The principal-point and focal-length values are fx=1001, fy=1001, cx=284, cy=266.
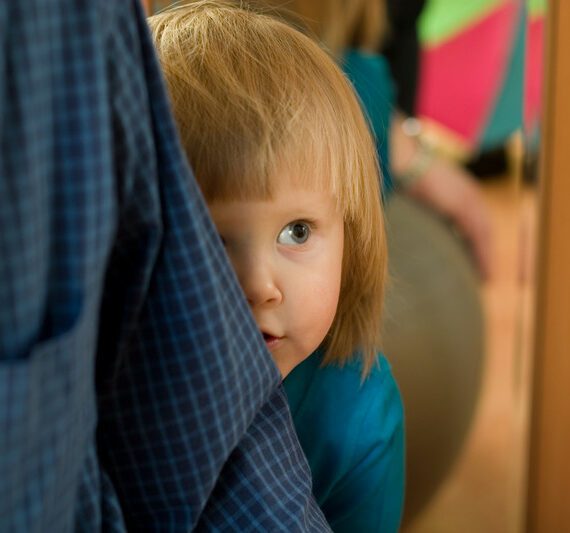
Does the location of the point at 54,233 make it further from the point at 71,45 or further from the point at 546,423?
the point at 546,423

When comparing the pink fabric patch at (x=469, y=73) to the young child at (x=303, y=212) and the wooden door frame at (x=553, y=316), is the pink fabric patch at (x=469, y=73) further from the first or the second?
the young child at (x=303, y=212)

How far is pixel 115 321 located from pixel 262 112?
181 mm

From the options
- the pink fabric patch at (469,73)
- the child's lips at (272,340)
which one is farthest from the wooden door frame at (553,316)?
the pink fabric patch at (469,73)

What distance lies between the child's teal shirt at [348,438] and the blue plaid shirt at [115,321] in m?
0.15

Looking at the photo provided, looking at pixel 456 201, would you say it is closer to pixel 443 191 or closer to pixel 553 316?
pixel 443 191

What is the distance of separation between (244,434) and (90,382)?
0.37ft

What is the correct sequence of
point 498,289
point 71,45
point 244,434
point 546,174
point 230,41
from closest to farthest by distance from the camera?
1. point 71,45
2. point 244,434
3. point 230,41
4. point 546,174
5. point 498,289

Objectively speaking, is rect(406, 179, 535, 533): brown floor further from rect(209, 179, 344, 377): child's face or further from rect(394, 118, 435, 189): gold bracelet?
rect(209, 179, 344, 377): child's face

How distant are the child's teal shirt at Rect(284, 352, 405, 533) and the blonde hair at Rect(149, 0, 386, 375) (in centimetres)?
9

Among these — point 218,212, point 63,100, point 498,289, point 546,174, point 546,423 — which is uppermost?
point 63,100

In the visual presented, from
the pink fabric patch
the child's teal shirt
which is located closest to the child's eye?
the child's teal shirt

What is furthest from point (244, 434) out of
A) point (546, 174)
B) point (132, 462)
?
point (546, 174)

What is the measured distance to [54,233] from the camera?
42 centimetres

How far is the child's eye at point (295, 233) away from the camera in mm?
633
